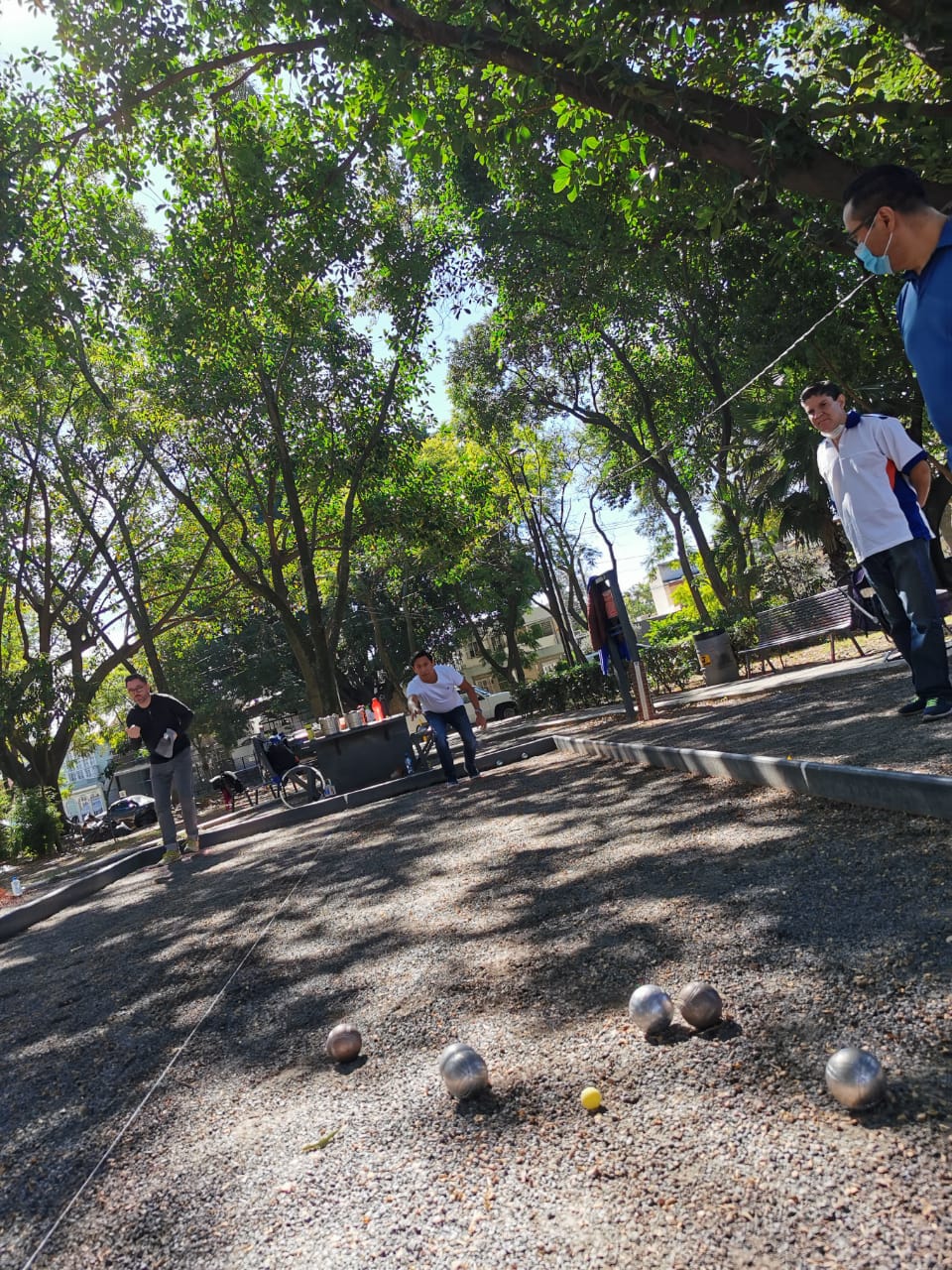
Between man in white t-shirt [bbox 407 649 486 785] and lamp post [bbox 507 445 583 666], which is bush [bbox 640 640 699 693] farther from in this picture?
lamp post [bbox 507 445 583 666]

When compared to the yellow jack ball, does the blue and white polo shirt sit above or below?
above

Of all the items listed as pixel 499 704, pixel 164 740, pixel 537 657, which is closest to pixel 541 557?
pixel 499 704

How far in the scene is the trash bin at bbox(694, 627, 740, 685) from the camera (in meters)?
15.7

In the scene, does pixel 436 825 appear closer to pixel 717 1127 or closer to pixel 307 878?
pixel 307 878

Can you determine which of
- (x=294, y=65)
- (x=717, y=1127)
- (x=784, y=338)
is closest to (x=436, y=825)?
(x=717, y=1127)

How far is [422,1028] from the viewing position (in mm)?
2842

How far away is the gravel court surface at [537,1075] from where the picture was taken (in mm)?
1628

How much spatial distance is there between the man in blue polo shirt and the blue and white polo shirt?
2352 millimetres

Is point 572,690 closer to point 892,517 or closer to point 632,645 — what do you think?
point 632,645

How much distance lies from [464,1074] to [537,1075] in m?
0.20

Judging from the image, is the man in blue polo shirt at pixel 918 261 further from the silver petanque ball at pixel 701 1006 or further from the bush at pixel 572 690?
the bush at pixel 572 690

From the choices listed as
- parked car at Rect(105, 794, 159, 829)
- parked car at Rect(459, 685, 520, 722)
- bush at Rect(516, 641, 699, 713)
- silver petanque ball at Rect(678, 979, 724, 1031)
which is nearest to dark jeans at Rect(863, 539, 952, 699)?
silver petanque ball at Rect(678, 979, 724, 1031)

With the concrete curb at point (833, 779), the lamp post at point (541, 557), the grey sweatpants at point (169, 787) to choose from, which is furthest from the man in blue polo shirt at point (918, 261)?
the lamp post at point (541, 557)

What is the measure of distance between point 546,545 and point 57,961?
3162 cm
